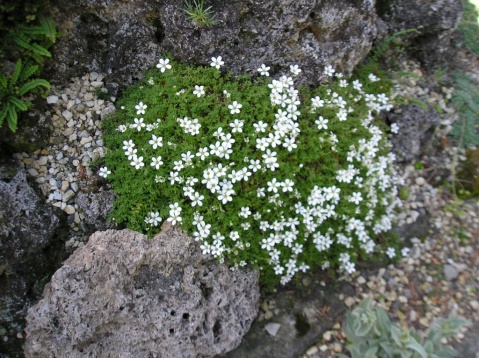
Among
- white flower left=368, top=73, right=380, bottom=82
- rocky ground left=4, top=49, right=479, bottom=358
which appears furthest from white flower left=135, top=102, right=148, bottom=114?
white flower left=368, top=73, right=380, bottom=82

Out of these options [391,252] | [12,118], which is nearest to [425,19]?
[391,252]

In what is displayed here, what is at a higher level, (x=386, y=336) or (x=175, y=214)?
(x=175, y=214)

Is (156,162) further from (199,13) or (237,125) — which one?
(199,13)

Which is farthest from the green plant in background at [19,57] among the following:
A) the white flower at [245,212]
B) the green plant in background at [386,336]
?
the green plant in background at [386,336]

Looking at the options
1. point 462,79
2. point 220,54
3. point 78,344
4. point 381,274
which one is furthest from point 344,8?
point 78,344

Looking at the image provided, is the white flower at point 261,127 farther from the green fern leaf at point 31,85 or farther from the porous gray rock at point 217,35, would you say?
the green fern leaf at point 31,85

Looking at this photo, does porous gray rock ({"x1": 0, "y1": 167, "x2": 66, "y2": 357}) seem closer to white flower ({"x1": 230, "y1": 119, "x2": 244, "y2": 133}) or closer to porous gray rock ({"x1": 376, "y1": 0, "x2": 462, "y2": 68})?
white flower ({"x1": 230, "y1": 119, "x2": 244, "y2": 133})
